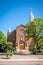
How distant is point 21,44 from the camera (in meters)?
76.9

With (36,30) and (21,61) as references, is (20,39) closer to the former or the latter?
(36,30)

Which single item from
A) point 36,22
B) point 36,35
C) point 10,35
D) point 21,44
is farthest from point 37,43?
point 10,35

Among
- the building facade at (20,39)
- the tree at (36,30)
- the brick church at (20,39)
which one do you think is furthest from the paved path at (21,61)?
the building facade at (20,39)

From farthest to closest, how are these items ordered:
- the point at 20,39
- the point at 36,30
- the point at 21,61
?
the point at 20,39, the point at 36,30, the point at 21,61

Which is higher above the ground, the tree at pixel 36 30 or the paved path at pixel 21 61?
the tree at pixel 36 30

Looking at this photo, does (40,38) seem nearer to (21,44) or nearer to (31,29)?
(31,29)

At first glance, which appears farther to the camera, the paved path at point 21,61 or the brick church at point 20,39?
the brick church at point 20,39

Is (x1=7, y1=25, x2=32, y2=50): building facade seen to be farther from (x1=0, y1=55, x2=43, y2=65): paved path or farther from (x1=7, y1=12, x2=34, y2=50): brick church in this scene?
(x1=0, y1=55, x2=43, y2=65): paved path

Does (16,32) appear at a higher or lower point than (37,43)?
higher

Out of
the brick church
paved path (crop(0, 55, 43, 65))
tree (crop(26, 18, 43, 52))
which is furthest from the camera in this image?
the brick church

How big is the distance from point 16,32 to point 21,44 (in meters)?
5.30

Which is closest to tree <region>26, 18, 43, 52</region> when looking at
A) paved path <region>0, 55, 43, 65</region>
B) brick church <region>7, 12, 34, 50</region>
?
brick church <region>7, 12, 34, 50</region>

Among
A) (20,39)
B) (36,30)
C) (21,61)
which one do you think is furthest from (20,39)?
(21,61)

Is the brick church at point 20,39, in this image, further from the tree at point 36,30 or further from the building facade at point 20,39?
the tree at point 36,30
